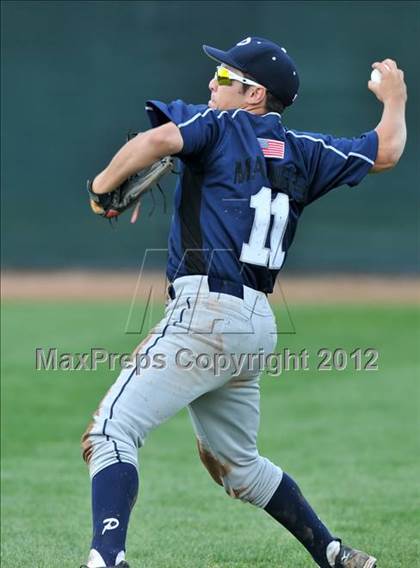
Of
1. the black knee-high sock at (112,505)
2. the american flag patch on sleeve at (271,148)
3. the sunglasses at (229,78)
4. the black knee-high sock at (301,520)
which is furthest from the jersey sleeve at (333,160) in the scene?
the black knee-high sock at (112,505)

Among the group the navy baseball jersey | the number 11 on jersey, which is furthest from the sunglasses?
the number 11 on jersey

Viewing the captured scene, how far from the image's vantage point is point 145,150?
352 cm

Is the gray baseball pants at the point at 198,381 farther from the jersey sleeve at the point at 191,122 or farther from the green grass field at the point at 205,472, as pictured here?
the green grass field at the point at 205,472

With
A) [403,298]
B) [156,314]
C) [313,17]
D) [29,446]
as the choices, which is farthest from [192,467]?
[313,17]

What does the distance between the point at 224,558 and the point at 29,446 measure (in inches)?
136

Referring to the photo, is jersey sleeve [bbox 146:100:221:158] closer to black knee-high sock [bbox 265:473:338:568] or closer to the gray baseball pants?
the gray baseball pants

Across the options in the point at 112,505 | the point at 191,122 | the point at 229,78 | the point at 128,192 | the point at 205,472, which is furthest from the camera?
the point at 205,472

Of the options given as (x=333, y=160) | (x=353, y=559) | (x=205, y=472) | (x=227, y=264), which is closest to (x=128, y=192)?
(x=227, y=264)

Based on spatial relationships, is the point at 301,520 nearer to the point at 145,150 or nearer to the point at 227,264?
the point at 227,264

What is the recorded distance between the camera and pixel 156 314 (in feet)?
41.6

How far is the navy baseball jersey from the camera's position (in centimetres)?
378

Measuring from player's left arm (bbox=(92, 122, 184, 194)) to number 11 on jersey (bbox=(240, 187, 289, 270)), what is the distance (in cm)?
43

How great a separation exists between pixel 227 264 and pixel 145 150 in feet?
1.77

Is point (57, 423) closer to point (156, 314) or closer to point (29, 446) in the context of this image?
point (29, 446)
